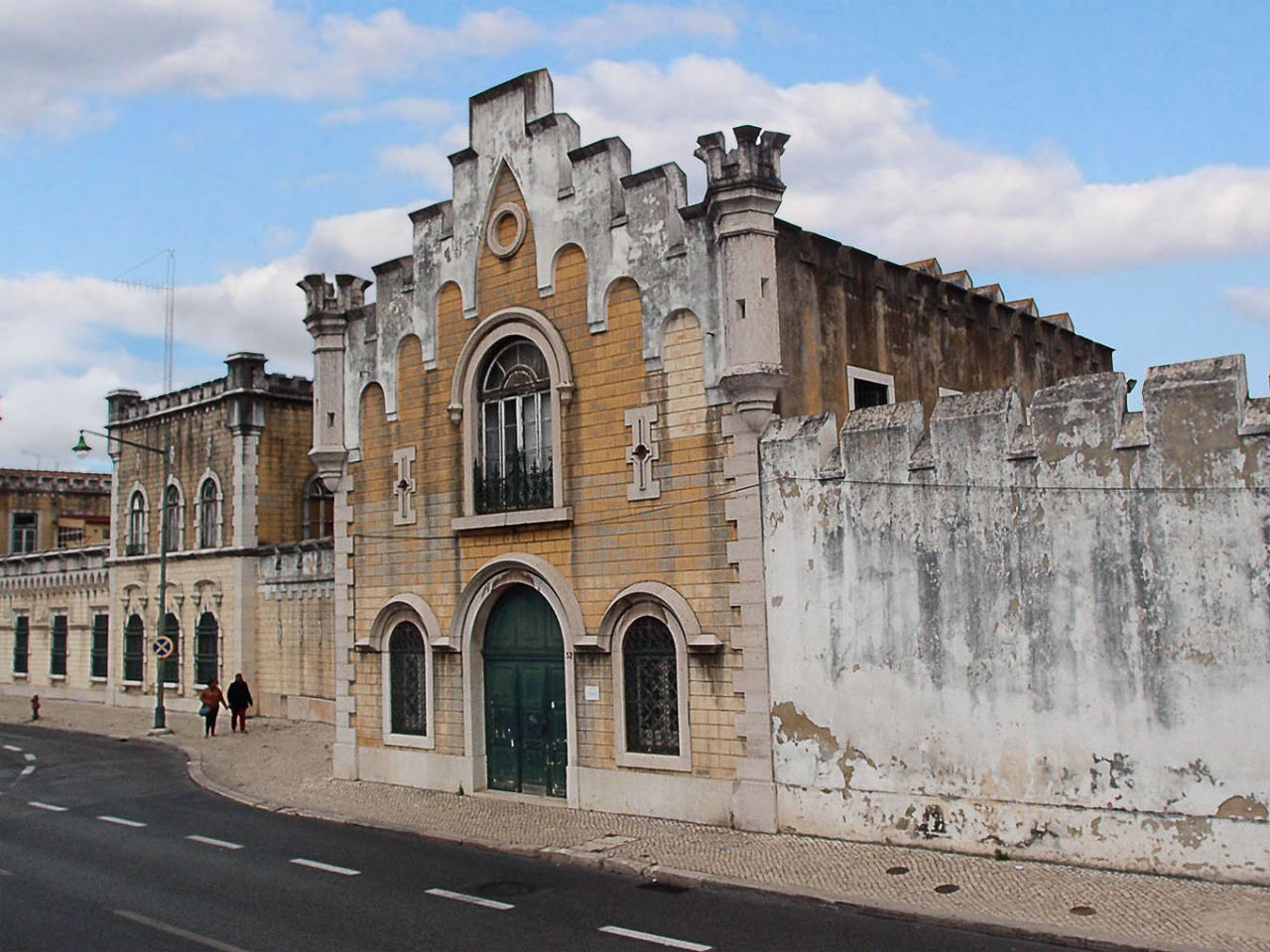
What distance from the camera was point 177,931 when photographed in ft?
34.3

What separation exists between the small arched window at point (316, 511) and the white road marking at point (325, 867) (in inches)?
796

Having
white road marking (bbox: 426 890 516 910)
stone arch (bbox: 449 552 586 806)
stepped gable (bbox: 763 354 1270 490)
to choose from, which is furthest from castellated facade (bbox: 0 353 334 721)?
stepped gable (bbox: 763 354 1270 490)

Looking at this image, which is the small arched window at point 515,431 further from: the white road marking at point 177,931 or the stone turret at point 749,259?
the white road marking at point 177,931

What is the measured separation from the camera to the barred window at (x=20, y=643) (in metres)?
42.2

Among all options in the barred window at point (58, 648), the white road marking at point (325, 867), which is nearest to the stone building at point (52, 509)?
the barred window at point (58, 648)

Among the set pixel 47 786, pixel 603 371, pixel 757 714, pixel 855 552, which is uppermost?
pixel 603 371

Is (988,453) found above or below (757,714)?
above

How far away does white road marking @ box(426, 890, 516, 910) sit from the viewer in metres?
11.4

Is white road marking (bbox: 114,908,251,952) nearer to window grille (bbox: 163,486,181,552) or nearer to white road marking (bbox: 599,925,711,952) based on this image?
white road marking (bbox: 599,925,711,952)

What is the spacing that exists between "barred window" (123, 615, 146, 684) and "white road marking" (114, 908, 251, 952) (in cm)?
2564

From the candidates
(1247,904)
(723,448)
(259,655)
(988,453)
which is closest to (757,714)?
(723,448)

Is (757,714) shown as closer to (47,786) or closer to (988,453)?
(988,453)

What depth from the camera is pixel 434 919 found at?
35.8ft

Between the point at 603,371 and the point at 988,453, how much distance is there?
5.75 metres
